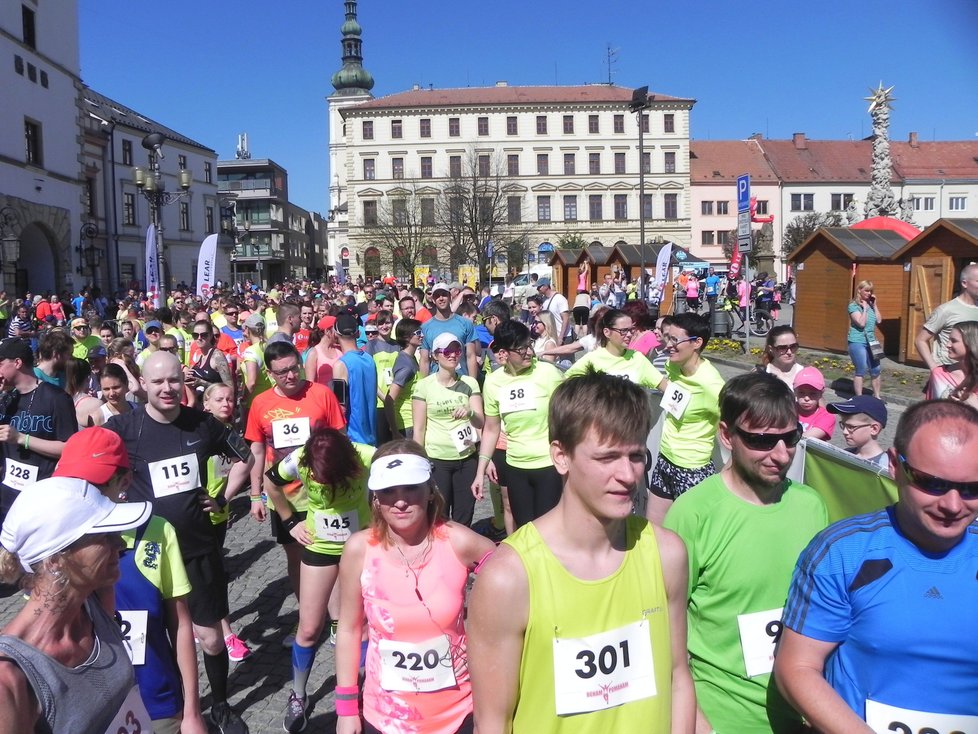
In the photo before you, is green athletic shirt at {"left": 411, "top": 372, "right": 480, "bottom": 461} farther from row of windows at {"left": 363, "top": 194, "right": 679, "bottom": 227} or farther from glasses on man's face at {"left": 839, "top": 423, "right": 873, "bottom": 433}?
row of windows at {"left": 363, "top": 194, "right": 679, "bottom": 227}

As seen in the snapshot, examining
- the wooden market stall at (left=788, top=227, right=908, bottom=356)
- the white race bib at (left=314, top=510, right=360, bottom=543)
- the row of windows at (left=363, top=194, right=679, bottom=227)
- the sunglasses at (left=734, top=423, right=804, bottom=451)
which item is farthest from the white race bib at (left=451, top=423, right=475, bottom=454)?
the row of windows at (left=363, top=194, right=679, bottom=227)

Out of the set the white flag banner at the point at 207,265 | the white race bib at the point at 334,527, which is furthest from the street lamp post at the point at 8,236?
the white race bib at the point at 334,527

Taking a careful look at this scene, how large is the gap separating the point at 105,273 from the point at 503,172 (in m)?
45.9

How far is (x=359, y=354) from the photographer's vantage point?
7.60m

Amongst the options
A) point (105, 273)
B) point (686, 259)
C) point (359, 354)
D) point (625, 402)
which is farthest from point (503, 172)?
point (625, 402)

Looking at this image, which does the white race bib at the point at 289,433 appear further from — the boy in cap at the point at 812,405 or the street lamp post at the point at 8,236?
the street lamp post at the point at 8,236

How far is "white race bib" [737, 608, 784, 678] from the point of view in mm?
2680

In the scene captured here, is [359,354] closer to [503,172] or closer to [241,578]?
[241,578]

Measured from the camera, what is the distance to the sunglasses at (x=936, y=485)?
2004mm

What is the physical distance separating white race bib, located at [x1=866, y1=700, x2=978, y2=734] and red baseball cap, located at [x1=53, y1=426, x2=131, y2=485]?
281 cm

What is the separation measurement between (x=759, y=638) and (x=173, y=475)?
10.0 ft

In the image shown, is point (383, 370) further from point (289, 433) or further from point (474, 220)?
point (474, 220)

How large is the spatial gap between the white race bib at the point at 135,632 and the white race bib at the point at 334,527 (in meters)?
1.35

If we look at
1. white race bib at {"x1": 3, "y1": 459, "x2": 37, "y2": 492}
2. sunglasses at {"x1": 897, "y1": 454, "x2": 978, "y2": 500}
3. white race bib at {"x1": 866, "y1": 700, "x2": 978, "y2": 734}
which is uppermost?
sunglasses at {"x1": 897, "y1": 454, "x2": 978, "y2": 500}
